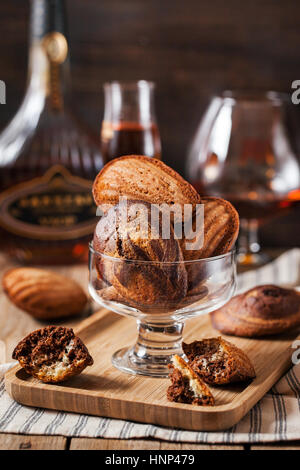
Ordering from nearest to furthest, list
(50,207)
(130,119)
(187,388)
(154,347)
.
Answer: (187,388), (154,347), (130,119), (50,207)

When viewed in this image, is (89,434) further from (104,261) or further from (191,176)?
(191,176)

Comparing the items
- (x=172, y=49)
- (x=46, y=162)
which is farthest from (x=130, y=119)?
(x=172, y=49)

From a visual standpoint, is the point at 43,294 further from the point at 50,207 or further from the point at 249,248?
the point at 249,248

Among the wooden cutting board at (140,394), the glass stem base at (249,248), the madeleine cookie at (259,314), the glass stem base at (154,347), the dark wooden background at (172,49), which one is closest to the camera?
the wooden cutting board at (140,394)

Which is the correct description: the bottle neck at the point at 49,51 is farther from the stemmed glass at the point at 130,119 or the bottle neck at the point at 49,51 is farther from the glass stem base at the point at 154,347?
the glass stem base at the point at 154,347

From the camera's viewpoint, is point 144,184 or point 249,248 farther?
point 249,248

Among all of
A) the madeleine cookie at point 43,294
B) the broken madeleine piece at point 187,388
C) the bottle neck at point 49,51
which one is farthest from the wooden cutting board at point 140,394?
the bottle neck at point 49,51

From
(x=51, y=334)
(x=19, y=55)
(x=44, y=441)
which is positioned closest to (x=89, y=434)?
(x=44, y=441)
